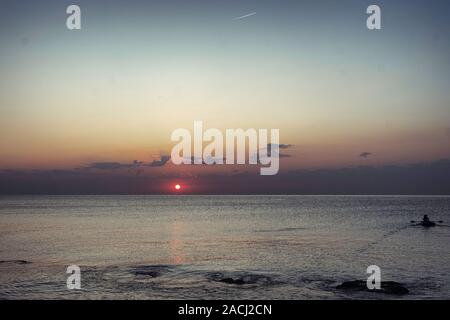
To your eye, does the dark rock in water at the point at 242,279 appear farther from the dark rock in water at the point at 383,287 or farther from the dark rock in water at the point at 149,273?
the dark rock in water at the point at 383,287

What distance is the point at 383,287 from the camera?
3288cm

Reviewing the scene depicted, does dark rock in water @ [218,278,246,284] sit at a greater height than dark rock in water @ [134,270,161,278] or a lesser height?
greater

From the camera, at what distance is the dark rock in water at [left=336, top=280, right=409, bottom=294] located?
105 ft

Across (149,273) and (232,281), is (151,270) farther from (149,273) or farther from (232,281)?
(232,281)

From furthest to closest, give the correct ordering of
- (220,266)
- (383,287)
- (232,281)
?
(220,266) < (232,281) < (383,287)

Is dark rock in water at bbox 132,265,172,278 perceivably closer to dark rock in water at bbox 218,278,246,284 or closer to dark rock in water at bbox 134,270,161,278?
dark rock in water at bbox 134,270,161,278

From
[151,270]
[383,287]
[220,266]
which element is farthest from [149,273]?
[383,287]

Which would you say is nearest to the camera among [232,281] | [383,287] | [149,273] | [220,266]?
[383,287]

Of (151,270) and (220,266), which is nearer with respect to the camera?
(151,270)

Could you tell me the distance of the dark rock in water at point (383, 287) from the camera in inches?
1257

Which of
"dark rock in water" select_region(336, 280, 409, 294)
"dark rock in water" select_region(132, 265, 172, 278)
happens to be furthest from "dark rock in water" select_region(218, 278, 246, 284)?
"dark rock in water" select_region(336, 280, 409, 294)

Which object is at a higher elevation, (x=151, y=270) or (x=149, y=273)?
(x=149, y=273)
